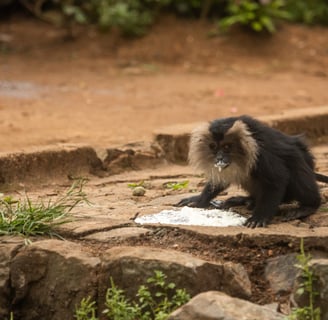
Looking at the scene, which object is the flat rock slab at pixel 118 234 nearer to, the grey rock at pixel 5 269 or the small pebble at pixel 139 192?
the grey rock at pixel 5 269

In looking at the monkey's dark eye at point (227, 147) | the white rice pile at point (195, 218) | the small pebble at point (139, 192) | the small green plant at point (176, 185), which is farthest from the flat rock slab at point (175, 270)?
the small green plant at point (176, 185)

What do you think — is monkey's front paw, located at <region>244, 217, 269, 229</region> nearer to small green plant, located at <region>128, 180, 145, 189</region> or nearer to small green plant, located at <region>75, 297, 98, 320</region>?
small green plant, located at <region>75, 297, 98, 320</region>

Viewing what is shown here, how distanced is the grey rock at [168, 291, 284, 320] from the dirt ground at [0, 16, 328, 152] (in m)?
3.22

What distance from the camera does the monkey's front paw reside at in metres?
5.23

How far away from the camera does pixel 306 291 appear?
15.3 ft

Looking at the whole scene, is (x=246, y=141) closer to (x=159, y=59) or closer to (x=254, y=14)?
(x=159, y=59)

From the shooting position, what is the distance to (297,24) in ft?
51.6

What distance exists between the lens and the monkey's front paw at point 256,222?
5227 mm

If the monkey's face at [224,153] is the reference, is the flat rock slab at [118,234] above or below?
below

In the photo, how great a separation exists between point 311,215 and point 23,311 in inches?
79.4

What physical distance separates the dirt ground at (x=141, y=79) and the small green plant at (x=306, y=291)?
10.8 ft

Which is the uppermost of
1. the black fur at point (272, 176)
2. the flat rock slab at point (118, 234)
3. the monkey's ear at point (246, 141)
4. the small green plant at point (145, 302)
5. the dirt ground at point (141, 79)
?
the monkey's ear at point (246, 141)

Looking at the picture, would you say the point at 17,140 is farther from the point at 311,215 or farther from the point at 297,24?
the point at 297,24

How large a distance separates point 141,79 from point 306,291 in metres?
8.52
